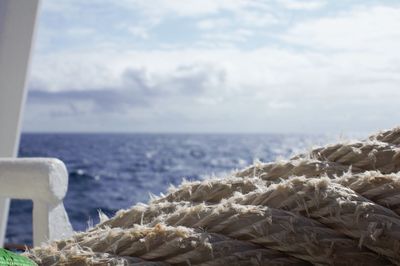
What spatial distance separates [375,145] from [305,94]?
40814mm

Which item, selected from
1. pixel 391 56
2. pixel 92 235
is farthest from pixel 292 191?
pixel 391 56

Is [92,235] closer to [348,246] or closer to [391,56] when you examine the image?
[348,246]

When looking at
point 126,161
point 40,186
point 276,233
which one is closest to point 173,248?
point 276,233

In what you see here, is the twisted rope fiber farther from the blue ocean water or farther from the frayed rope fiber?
the blue ocean water

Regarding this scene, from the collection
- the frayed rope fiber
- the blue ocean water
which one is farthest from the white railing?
the blue ocean water

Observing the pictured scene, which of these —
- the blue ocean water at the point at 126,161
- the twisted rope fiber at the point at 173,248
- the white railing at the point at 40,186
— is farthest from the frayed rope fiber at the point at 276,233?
the blue ocean water at the point at 126,161

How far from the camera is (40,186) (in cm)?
120

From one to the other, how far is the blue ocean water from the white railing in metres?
16.5

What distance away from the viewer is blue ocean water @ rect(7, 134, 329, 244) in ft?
73.0

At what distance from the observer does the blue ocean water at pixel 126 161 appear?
22258 mm

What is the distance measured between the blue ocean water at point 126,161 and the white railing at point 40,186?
1650 centimetres

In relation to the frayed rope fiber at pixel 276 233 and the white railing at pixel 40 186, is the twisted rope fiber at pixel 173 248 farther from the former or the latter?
the white railing at pixel 40 186

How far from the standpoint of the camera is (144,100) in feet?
130

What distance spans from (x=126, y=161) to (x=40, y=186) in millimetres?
29368
